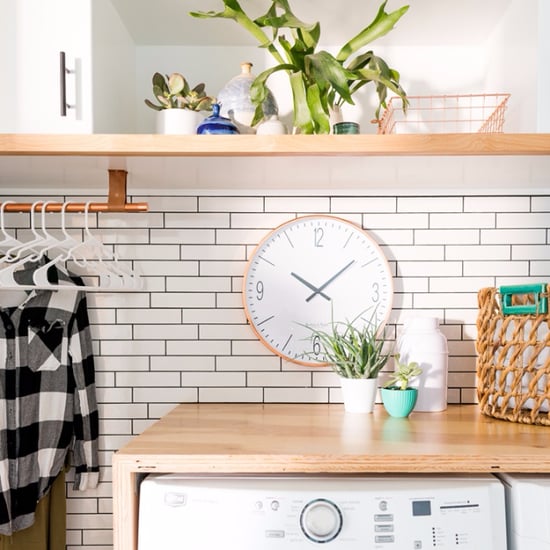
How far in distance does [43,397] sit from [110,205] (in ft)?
1.88

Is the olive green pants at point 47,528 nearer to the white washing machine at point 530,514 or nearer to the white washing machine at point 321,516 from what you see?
the white washing machine at point 321,516

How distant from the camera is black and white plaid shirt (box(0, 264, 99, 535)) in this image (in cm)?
156

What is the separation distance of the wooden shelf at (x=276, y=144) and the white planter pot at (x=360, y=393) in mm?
595

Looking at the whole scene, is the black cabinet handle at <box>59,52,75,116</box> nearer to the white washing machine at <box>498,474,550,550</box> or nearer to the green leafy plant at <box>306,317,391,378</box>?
the green leafy plant at <box>306,317,391,378</box>

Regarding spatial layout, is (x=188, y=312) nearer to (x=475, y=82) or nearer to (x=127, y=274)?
(x=127, y=274)

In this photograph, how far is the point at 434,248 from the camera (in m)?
1.71

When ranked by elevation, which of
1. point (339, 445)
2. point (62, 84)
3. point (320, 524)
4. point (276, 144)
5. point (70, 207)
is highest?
point (62, 84)

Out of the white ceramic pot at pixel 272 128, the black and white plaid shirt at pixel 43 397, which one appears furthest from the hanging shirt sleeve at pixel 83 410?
the white ceramic pot at pixel 272 128

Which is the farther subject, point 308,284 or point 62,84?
point 308,284

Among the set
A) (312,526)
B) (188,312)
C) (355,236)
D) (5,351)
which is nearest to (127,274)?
(188,312)

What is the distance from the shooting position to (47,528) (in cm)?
161

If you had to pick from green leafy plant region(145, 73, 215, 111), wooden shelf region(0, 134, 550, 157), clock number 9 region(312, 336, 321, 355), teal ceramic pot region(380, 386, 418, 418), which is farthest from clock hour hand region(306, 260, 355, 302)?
green leafy plant region(145, 73, 215, 111)

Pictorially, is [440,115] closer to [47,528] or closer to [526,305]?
[526,305]

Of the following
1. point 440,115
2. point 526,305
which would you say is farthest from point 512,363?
point 440,115
